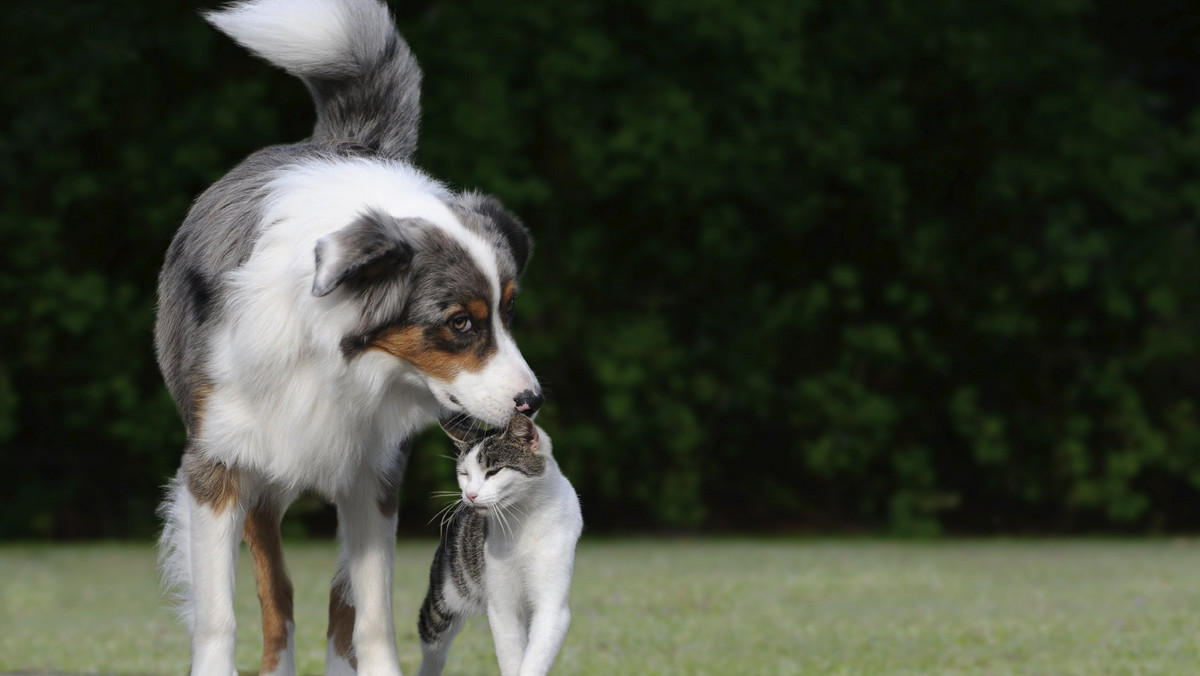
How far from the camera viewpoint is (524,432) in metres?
4.83

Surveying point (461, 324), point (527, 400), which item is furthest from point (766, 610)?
point (461, 324)

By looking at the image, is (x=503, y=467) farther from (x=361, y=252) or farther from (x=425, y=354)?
(x=361, y=252)

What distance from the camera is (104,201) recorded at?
43.7ft

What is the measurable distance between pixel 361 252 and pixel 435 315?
0.31 m

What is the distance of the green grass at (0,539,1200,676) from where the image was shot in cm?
685

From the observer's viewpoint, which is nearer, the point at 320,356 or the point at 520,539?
the point at 320,356

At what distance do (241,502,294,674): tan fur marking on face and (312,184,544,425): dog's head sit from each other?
1.21 meters

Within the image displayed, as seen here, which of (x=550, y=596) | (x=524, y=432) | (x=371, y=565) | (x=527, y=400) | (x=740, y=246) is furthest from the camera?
(x=740, y=246)

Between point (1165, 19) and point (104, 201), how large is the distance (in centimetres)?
1104

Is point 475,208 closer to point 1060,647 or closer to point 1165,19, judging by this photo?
point 1060,647

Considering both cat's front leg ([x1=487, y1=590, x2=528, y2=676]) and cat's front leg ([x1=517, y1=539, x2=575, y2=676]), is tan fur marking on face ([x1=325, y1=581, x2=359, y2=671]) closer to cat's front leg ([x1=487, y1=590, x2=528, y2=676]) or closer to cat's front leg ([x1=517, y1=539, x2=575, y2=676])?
cat's front leg ([x1=487, y1=590, x2=528, y2=676])

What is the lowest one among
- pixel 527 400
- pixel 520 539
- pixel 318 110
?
pixel 520 539

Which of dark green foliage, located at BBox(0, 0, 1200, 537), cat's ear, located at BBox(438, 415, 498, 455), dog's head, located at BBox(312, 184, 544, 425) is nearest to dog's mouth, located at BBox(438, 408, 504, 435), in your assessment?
cat's ear, located at BBox(438, 415, 498, 455)

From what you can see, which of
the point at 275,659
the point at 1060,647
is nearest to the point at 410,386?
the point at 275,659
